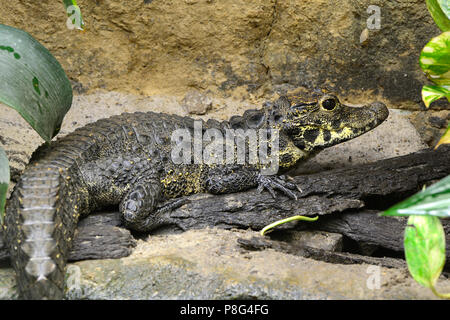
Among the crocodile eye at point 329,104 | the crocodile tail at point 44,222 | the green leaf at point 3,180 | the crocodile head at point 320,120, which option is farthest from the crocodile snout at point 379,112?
the green leaf at point 3,180

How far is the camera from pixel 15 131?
13.2ft

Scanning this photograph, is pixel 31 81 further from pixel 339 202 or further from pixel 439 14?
pixel 439 14

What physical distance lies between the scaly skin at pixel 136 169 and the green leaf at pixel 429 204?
5.25 ft

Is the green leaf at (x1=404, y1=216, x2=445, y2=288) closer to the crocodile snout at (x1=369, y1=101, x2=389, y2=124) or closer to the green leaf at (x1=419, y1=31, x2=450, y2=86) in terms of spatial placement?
the green leaf at (x1=419, y1=31, x2=450, y2=86)

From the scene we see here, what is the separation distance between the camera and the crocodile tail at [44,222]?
7.87 ft

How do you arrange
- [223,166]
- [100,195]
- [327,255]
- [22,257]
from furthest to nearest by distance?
[223,166] < [100,195] < [327,255] < [22,257]

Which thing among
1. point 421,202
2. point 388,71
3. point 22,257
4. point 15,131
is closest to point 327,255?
point 421,202

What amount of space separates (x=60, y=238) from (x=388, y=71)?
3071mm

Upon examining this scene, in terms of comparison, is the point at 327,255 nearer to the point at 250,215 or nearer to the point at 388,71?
the point at 250,215

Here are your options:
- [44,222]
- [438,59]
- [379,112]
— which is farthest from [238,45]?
[44,222]

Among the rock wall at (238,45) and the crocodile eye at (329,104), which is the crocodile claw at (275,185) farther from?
the rock wall at (238,45)

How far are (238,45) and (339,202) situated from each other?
71.0 inches

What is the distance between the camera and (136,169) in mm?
3398

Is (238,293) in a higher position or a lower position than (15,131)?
lower
